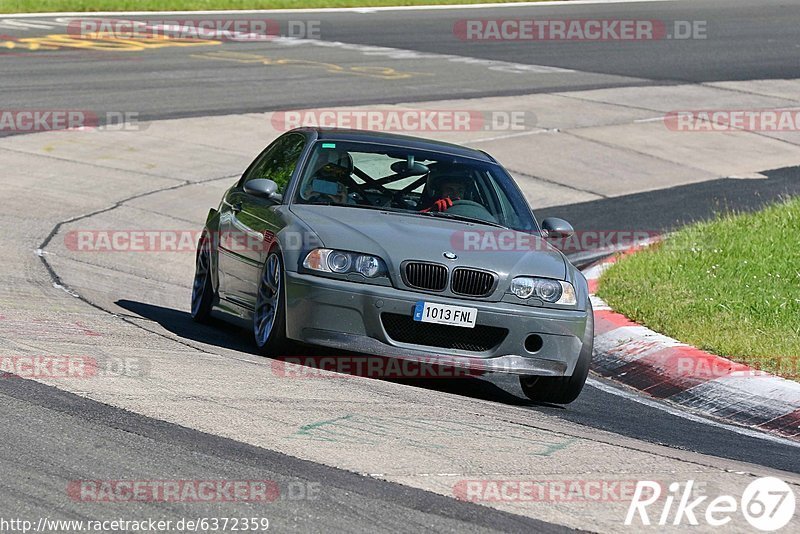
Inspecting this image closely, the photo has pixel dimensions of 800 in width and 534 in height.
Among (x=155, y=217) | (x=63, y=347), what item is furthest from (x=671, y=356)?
(x=155, y=217)

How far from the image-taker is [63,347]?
782 centimetres

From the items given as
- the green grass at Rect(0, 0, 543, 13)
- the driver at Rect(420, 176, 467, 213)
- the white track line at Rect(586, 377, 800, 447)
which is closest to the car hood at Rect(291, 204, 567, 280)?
the driver at Rect(420, 176, 467, 213)

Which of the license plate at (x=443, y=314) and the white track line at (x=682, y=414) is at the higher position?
the license plate at (x=443, y=314)

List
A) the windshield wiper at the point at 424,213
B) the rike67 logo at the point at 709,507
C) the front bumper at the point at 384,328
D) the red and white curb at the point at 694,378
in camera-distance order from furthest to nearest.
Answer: the windshield wiper at the point at 424,213, the red and white curb at the point at 694,378, the front bumper at the point at 384,328, the rike67 logo at the point at 709,507

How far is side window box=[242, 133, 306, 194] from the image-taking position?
969 cm

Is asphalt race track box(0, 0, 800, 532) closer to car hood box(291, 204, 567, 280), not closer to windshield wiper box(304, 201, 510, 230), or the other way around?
car hood box(291, 204, 567, 280)

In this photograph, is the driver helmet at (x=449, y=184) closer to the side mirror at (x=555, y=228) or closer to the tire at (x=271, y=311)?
the side mirror at (x=555, y=228)

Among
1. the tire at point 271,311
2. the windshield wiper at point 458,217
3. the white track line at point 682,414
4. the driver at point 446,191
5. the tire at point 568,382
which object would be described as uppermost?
the driver at point 446,191

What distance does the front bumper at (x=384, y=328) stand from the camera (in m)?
8.09

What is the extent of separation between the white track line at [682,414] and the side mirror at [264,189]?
2372 millimetres

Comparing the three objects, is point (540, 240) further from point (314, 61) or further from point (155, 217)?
point (314, 61)

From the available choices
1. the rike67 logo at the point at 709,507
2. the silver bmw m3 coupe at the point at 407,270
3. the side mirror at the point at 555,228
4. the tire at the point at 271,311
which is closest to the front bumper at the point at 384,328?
the silver bmw m3 coupe at the point at 407,270

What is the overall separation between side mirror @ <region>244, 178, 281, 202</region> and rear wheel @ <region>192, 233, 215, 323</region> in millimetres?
1003

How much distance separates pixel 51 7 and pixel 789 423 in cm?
2624
